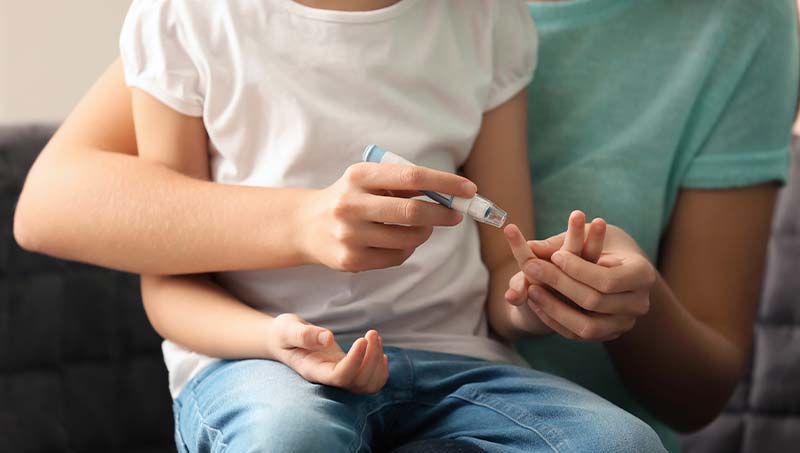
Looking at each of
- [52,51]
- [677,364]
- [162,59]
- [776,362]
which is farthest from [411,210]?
[52,51]

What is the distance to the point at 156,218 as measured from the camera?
3.74ft

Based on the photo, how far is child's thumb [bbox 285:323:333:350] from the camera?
3.25 ft

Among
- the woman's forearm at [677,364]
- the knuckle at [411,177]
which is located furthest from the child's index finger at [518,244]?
the woman's forearm at [677,364]

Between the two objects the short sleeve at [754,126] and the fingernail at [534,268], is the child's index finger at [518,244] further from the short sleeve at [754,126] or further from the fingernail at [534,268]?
the short sleeve at [754,126]

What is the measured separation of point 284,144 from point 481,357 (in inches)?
13.2

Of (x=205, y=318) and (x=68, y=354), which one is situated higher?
(x=205, y=318)

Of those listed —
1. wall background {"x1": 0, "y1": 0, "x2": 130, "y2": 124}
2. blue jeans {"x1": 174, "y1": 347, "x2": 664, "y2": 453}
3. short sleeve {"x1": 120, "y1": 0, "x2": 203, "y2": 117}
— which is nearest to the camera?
blue jeans {"x1": 174, "y1": 347, "x2": 664, "y2": 453}

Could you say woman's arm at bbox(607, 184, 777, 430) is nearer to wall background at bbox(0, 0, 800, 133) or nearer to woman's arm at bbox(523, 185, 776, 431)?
woman's arm at bbox(523, 185, 776, 431)

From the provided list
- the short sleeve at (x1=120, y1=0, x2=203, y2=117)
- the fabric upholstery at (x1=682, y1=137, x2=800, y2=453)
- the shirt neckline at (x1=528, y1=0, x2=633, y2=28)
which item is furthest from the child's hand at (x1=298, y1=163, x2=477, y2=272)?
the fabric upholstery at (x1=682, y1=137, x2=800, y2=453)

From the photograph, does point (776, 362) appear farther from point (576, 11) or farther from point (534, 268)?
point (534, 268)

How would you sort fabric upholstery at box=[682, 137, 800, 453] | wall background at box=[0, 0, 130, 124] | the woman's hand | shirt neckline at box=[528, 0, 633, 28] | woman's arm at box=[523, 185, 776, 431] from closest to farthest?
the woman's hand, woman's arm at box=[523, 185, 776, 431], shirt neckline at box=[528, 0, 633, 28], fabric upholstery at box=[682, 137, 800, 453], wall background at box=[0, 0, 130, 124]

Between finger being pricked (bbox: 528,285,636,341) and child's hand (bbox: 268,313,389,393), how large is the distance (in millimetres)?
177

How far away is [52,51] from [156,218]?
1.09m

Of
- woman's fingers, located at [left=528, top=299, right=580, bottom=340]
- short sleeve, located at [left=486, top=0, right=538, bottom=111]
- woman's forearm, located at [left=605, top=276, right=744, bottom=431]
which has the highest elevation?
short sleeve, located at [left=486, top=0, right=538, bottom=111]
